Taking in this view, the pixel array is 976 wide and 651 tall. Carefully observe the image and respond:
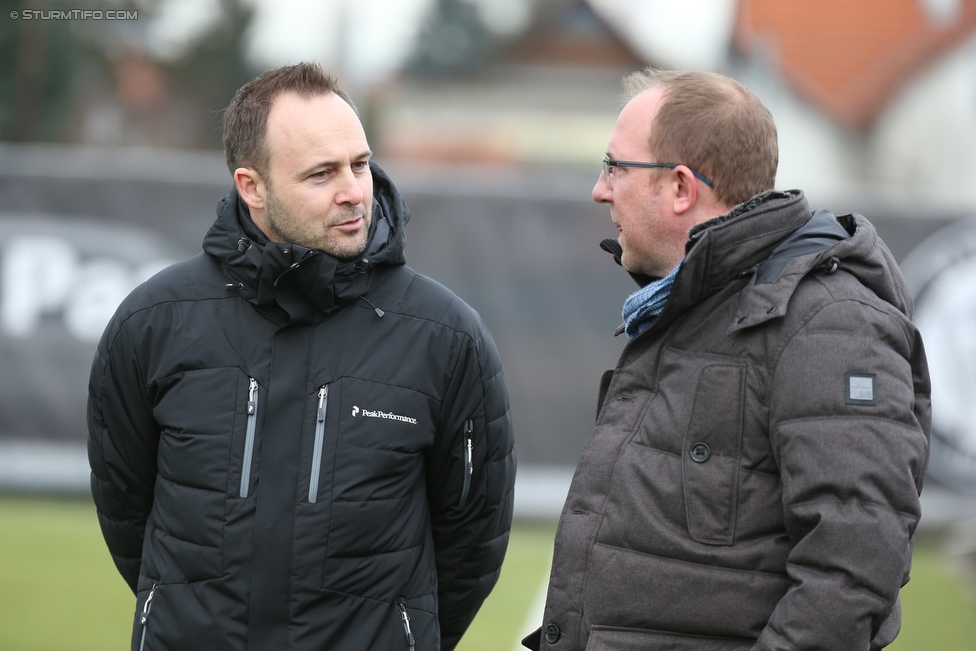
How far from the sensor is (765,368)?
6.58 ft

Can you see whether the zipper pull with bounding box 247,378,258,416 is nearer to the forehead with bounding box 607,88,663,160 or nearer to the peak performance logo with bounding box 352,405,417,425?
the peak performance logo with bounding box 352,405,417,425

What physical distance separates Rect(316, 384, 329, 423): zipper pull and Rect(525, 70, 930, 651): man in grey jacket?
68 centimetres

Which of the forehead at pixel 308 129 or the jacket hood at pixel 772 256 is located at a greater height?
the forehead at pixel 308 129

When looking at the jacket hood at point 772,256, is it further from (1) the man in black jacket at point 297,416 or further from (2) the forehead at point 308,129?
(2) the forehead at point 308,129

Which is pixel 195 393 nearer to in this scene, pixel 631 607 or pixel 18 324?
pixel 631 607

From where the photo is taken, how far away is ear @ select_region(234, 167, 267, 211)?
2770 millimetres

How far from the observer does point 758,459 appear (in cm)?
200

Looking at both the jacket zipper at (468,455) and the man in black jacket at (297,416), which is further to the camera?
the jacket zipper at (468,455)

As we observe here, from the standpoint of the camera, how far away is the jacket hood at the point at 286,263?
8.41 ft

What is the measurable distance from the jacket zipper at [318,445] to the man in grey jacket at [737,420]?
651 millimetres

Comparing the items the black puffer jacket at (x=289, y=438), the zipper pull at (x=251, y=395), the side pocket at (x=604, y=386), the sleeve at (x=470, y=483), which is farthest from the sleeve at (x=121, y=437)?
the side pocket at (x=604, y=386)

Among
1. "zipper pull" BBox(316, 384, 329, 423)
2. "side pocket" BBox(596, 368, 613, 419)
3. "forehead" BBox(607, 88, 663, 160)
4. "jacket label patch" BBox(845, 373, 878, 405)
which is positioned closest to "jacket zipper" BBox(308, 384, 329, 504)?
"zipper pull" BBox(316, 384, 329, 423)

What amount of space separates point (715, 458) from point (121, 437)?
1593mm

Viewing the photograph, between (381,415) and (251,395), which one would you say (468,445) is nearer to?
(381,415)
